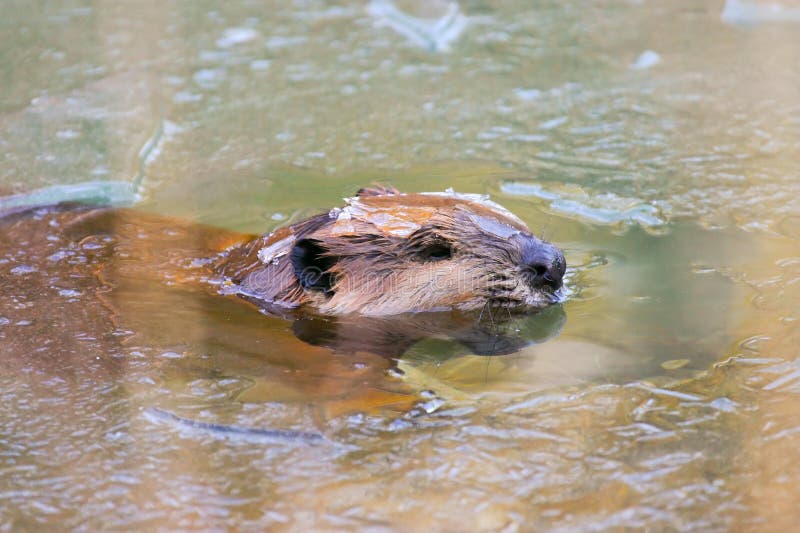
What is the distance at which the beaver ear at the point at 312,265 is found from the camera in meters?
3.69

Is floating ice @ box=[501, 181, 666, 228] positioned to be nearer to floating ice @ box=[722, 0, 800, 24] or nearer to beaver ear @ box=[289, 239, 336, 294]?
beaver ear @ box=[289, 239, 336, 294]

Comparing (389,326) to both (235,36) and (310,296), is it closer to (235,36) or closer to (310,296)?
(310,296)

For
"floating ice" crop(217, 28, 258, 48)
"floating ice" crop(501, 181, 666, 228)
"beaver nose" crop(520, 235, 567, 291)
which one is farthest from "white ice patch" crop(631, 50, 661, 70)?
"beaver nose" crop(520, 235, 567, 291)

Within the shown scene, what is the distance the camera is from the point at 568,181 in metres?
Result: 4.89

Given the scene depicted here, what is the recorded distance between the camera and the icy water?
8.32 feet


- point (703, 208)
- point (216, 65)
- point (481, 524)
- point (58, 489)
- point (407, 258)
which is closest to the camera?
point (481, 524)

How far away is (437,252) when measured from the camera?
3742mm

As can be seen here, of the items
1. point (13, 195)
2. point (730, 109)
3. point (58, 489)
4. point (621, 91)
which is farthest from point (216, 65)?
point (58, 489)

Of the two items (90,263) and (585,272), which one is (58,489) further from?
(585,272)

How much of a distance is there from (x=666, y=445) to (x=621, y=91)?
143 inches

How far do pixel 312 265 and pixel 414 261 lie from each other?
38 centimetres

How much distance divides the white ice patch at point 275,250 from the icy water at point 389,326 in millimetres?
242

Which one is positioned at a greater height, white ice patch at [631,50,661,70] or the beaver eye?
white ice patch at [631,50,661,70]

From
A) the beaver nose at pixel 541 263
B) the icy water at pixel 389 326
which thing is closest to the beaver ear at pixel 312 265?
the icy water at pixel 389 326
